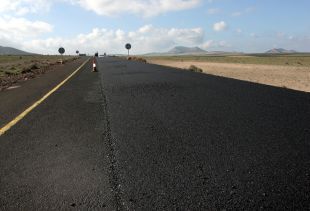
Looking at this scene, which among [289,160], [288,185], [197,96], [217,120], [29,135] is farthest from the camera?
[197,96]

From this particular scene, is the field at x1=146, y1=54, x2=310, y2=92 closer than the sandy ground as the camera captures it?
No

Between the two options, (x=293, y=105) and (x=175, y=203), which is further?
(x=293, y=105)

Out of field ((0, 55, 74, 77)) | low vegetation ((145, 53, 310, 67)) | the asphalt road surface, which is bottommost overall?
low vegetation ((145, 53, 310, 67))

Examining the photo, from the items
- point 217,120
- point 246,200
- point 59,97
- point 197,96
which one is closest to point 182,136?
point 217,120

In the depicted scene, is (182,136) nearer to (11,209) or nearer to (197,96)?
(11,209)

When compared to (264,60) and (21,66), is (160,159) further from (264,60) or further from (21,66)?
(264,60)

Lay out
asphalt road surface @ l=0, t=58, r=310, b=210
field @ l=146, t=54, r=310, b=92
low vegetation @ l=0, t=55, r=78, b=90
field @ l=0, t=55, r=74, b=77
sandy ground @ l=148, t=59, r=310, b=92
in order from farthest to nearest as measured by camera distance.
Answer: field @ l=0, t=55, r=74, b=77 < field @ l=146, t=54, r=310, b=92 < low vegetation @ l=0, t=55, r=78, b=90 < sandy ground @ l=148, t=59, r=310, b=92 < asphalt road surface @ l=0, t=58, r=310, b=210

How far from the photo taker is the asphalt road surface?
333 cm

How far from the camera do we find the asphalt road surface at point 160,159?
3334 mm

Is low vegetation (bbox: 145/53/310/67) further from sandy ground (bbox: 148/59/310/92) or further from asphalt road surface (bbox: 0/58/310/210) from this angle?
asphalt road surface (bbox: 0/58/310/210)

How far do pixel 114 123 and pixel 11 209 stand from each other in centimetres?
376

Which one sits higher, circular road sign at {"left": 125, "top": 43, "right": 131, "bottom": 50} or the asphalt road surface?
the asphalt road surface

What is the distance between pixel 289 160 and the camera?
170 inches

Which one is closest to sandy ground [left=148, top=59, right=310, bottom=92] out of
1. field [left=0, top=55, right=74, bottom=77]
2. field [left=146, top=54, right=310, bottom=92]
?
field [left=146, top=54, right=310, bottom=92]
